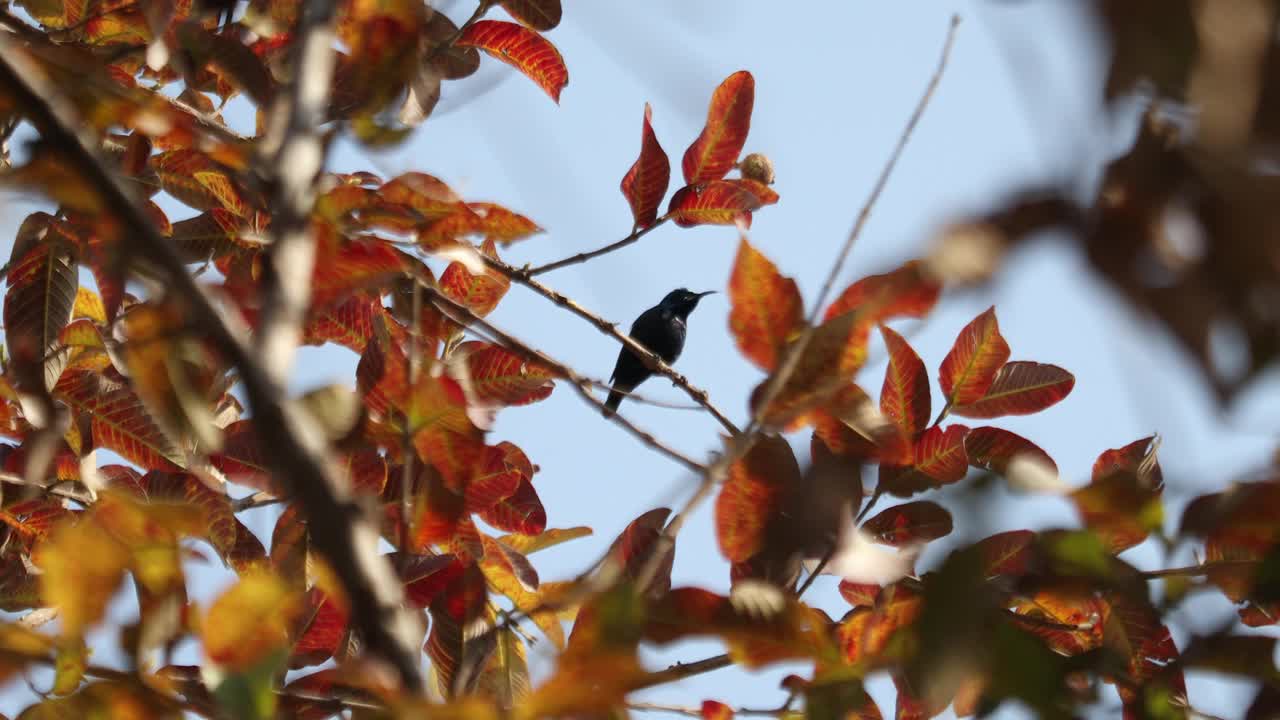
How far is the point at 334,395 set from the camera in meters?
0.97

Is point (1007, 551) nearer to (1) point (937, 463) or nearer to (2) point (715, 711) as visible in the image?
(1) point (937, 463)

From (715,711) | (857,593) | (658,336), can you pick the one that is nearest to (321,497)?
(715,711)

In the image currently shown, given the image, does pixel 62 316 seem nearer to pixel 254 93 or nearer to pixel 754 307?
pixel 254 93

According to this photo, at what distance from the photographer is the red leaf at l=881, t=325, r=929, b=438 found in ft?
5.19

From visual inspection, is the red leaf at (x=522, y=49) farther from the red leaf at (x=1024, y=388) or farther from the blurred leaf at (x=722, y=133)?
the red leaf at (x=1024, y=388)

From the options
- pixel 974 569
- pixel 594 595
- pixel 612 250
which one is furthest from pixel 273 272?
pixel 612 250

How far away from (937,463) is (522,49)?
131 cm

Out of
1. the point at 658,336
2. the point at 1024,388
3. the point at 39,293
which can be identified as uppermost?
the point at 1024,388

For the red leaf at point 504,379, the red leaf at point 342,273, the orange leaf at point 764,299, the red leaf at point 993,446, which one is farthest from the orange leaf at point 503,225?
the red leaf at point 993,446

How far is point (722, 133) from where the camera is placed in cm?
222

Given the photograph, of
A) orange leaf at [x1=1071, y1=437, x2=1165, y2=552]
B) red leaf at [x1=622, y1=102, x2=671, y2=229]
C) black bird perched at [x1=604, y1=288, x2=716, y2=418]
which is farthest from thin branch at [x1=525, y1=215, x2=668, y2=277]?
black bird perched at [x1=604, y1=288, x2=716, y2=418]

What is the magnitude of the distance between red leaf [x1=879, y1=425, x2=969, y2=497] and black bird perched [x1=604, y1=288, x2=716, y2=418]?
5780 millimetres

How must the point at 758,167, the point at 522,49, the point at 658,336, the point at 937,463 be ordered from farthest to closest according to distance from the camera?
the point at 658,336 < the point at 758,167 < the point at 522,49 < the point at 937,463

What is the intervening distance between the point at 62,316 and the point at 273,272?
1649mm
